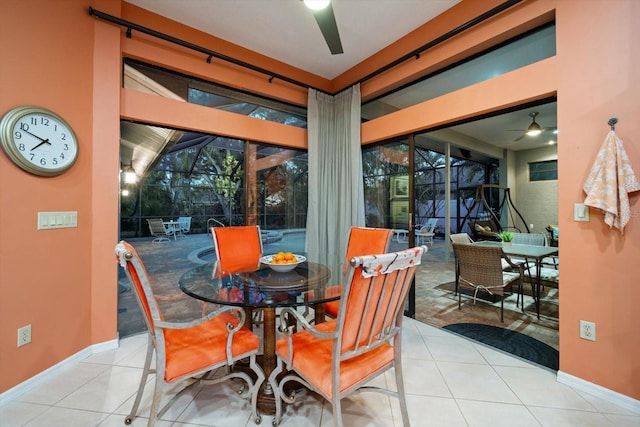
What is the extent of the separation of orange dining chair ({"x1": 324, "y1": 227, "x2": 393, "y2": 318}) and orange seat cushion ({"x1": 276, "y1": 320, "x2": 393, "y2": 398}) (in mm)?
636

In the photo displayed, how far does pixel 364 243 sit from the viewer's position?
2.33 meters

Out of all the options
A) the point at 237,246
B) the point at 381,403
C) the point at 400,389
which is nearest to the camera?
the point at 400,389

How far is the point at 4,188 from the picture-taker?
1640 mm

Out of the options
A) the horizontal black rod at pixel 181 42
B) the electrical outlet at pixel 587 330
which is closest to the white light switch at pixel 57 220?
the horizontal black rod at pixel 181 42

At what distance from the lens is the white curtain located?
132 inches

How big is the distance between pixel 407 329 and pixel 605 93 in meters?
2.39

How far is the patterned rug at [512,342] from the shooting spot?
83.3 inches

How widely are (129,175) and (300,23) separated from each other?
88.2 inches

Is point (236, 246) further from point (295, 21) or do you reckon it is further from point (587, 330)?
point (587, 330)

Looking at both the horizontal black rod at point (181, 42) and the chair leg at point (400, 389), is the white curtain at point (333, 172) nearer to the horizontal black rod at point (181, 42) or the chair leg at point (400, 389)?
the horizontal black rod at point (181, 42)

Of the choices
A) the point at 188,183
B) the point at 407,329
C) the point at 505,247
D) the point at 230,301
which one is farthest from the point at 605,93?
the point at 188,183

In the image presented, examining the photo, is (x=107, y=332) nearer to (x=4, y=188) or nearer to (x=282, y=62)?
(x=4, y=188)

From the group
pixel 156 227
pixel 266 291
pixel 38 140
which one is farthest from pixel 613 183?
pixel 38 140

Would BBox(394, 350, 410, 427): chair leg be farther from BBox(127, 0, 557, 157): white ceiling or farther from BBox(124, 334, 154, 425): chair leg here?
BBox(127, 0, 557, 157): white ceiling
